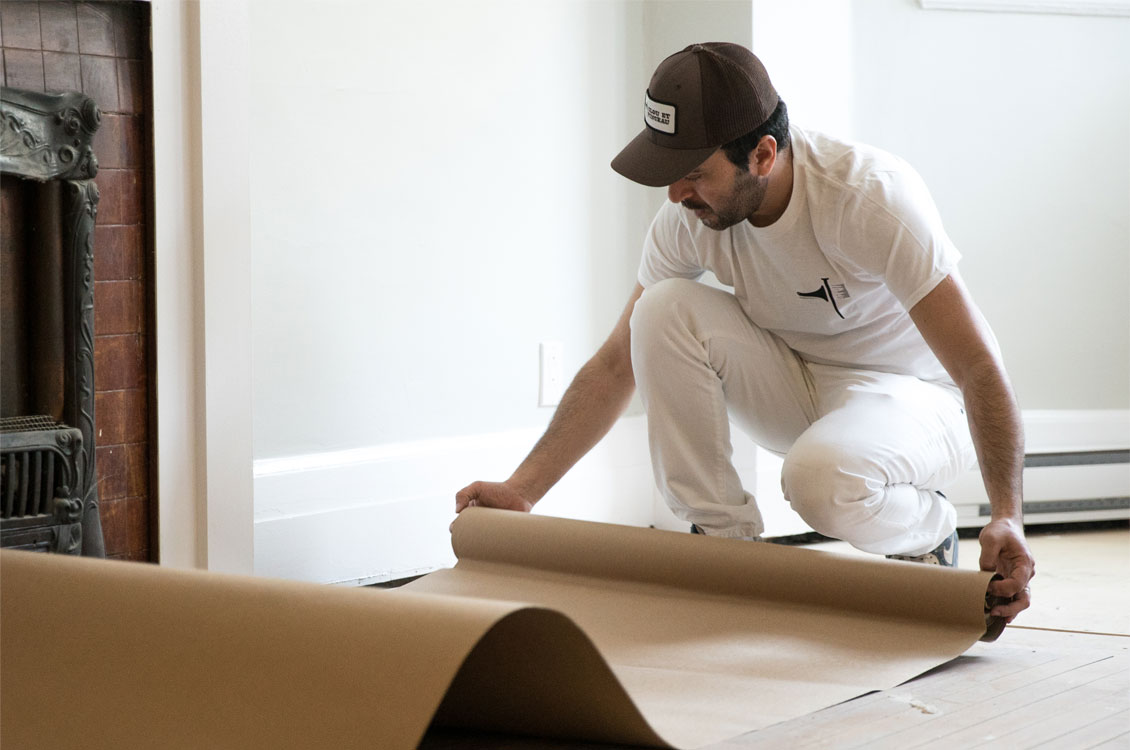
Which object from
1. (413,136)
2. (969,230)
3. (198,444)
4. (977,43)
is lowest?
(198,444)

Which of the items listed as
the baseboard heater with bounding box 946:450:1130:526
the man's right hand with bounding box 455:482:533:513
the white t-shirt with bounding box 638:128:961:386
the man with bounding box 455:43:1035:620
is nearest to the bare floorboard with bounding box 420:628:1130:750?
the man with bounding box 455:43:1035:620

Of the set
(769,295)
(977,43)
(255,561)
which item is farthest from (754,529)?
(977,43)

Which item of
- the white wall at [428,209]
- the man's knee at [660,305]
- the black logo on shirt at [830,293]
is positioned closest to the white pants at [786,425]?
the man's knee at [660,305]

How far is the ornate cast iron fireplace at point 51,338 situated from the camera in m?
1.92

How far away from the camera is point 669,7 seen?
117 inches

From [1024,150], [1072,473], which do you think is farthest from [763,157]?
[1072,473]

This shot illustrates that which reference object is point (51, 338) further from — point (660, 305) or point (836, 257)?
point (836, 257)

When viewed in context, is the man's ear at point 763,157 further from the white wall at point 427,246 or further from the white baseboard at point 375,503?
the white baseboard at point 375,503

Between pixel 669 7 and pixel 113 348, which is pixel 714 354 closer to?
pixel 113 348

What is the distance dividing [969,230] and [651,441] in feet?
4.56

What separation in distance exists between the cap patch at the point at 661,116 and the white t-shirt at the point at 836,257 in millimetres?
245

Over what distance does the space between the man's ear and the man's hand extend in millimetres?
677

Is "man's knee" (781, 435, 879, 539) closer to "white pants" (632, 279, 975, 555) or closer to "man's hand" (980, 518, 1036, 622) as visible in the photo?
"white pants" (632, 279, 975, 555)

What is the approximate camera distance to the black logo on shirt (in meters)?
2.02
